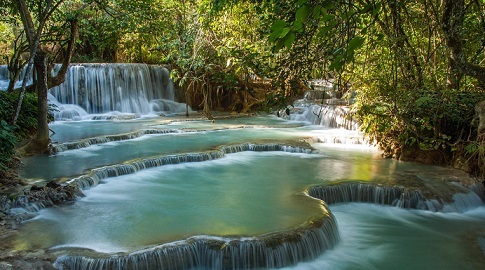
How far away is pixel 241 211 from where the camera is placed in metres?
6.42

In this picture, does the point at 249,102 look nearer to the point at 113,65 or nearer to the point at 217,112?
the point at 217,112

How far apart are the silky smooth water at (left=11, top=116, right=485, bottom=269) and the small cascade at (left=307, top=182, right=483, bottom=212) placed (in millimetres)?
165

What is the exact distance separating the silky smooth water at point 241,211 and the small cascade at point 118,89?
9279 mm

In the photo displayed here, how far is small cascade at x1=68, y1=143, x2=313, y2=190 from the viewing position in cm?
775

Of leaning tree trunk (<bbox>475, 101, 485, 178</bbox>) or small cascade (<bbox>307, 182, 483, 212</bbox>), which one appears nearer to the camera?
leaning tree trunk (<bbox>475, 101, 485, 178</bbox>)

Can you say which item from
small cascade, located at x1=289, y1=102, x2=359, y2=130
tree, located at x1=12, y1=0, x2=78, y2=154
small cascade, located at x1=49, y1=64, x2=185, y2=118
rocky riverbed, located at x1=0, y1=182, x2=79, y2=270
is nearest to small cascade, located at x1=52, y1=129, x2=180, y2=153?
tree, located at x1=12, y1=0, x2=78, y2=154

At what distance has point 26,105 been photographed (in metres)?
10.5

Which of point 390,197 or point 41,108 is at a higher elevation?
point 41,108

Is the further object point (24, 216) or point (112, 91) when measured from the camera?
point (112, 91)

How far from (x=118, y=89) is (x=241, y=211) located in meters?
15.6

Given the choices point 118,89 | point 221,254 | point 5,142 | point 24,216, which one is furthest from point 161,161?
point 118,89

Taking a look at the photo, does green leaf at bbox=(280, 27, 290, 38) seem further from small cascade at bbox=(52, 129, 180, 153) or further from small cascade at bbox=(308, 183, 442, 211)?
small cascade at bbox=(52, 129, 180, 153)

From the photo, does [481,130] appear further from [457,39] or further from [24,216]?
[24,216]

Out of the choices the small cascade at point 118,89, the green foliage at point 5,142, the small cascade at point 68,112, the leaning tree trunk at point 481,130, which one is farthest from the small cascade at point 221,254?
the small cascade at point 118,89
